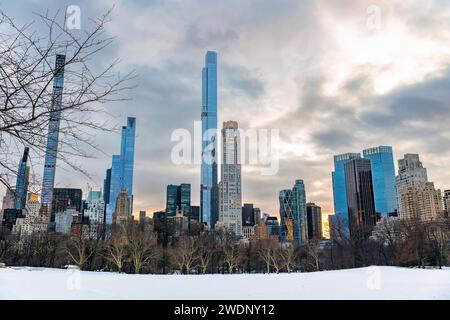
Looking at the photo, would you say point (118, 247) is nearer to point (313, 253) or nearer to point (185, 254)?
point (185, 254)

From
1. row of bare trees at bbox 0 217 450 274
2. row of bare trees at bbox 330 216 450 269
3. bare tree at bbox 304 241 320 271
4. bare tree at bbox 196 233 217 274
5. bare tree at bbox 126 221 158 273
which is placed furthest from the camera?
bare tree at bbox 304 241 320 271

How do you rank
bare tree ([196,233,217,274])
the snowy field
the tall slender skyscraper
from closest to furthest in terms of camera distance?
the tall slender skyscraper → the snowy field → bare tree ([196,233,217,274])

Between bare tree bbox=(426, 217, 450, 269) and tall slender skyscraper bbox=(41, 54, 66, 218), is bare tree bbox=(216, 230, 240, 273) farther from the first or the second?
tall slender skyscraper bbox=(41, 54, 66, 218)

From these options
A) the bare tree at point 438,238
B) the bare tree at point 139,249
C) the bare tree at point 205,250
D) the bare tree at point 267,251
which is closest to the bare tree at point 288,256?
the bare tree at point 267,251

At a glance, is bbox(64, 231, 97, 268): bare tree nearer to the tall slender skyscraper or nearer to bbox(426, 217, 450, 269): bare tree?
bbox(426, 217, 450, 269): bare tree

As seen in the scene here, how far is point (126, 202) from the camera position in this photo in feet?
653

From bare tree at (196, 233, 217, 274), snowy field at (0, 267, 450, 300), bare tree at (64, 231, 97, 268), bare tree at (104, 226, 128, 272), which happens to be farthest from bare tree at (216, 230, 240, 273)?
snowy field at (0, 267, 450, 300)

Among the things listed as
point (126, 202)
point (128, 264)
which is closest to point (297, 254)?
point (128, 264)

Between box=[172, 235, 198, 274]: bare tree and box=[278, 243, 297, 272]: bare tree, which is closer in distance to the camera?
box=[172, 235, 198, 274]: bare tree

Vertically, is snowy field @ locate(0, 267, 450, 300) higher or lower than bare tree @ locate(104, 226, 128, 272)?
lower

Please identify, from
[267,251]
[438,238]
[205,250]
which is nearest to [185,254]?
[205,250]
